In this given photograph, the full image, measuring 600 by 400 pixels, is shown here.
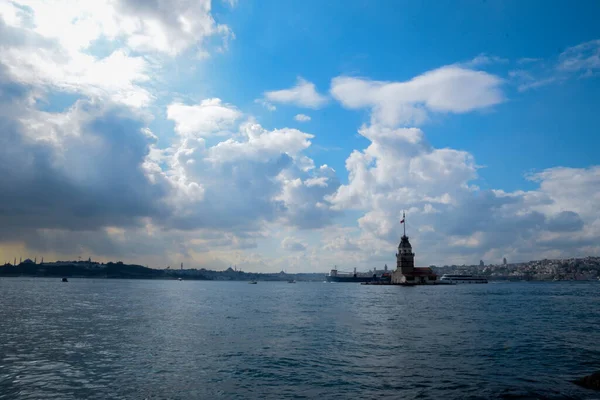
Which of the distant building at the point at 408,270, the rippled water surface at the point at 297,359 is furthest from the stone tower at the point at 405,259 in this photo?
the rippled water surface at the point at 297,359

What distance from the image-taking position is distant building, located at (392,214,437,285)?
620 feet

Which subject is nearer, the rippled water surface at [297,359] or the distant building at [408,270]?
the rippled water surface at [297,359]

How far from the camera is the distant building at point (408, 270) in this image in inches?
7441

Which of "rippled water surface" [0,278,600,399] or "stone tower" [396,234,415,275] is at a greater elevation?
"stone tower" [396,234,415,275]

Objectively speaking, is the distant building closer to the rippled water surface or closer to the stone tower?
the stone tower

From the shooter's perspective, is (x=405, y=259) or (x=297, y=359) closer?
(x=297, y=359)

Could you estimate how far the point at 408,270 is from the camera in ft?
625

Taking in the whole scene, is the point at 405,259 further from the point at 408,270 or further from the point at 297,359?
the point at 297,359

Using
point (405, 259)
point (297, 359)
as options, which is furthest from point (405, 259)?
point (297, 359)

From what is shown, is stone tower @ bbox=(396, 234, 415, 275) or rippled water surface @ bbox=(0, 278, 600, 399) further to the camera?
stone tower @ bbox=(396, 234, 415, 275)

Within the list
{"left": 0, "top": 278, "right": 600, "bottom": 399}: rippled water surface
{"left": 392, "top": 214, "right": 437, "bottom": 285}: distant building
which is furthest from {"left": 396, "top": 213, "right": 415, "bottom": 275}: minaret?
{"left": 0, "top": 278, "right": 600, "bottom": 399}: rippled water surface

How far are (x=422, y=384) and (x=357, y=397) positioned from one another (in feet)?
14.1

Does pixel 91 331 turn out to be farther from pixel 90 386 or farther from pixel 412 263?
pixel 412 263

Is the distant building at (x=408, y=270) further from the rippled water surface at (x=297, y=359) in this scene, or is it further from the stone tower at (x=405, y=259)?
the rippled water surface at (x=297, y=359)
